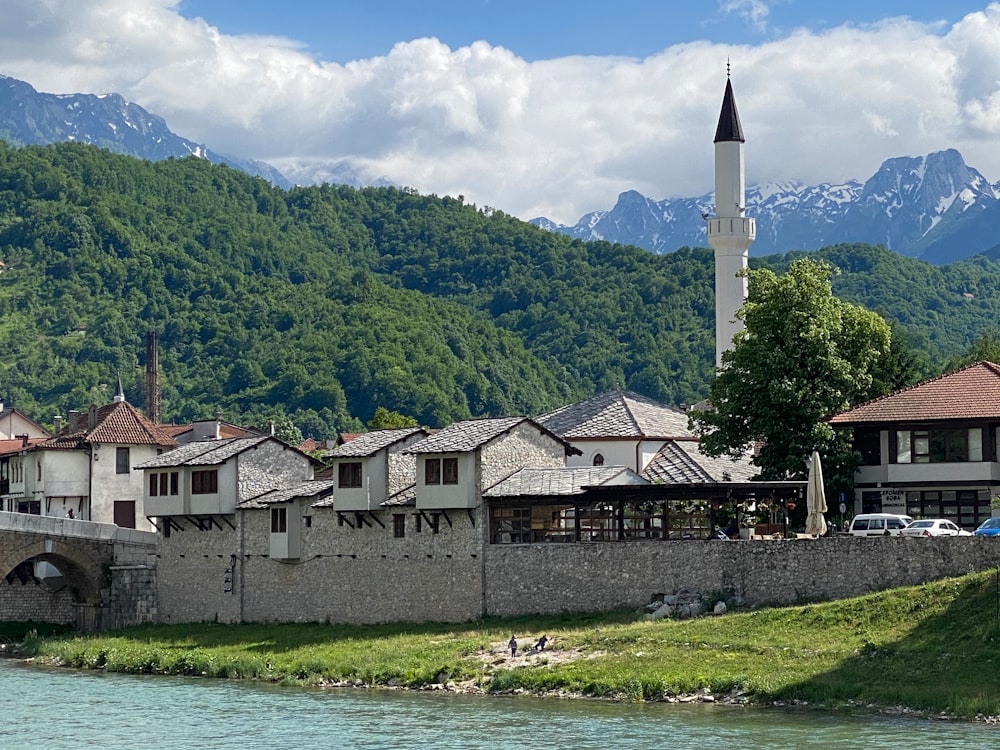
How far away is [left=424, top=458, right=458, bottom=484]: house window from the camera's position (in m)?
63.9

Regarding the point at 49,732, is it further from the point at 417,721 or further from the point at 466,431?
the point at 466,431

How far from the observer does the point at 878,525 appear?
2279 inches

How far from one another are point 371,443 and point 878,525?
2028 cm

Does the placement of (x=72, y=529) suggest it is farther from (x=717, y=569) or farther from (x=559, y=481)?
(x=717, y=569)

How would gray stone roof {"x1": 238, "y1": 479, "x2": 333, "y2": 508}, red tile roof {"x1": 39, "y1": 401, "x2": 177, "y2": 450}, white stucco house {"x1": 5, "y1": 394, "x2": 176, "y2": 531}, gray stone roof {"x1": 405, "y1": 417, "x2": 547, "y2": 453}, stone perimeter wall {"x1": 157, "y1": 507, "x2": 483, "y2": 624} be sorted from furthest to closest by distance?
1. red tile roof {"x1": 39, "y1": 401, "x2": 177, "y2": 450}
2. white stucco house {"x1": 5, "y1": 394, "x2": 176, "y2": 531}
3. gray stone roof {"x1": 238, "y1": 479, "x2": 333, "y2": 508}
4. stone perimeter wall {"x1": 157, "y1": 507, "x2": 483, "y2": 624}
5. gray stone roof {"x1": 405, "y1": 417, "x2": 547, "y2": 453}

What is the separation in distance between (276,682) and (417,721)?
11900mm

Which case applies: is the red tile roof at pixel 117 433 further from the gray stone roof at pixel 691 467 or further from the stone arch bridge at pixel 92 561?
the gray stone roof at pixel 691 467

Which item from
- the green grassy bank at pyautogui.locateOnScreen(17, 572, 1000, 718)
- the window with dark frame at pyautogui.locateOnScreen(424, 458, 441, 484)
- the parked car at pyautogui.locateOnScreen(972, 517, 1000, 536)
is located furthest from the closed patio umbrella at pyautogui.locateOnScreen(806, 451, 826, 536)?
the window with dark frame at pyautogui.locateOnScreen(424, 458, 441, 484)

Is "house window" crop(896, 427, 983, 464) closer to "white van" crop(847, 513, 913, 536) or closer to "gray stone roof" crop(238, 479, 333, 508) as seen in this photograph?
"white van" crop(847, 513, 913, 536)

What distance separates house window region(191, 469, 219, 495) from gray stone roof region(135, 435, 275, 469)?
38cm

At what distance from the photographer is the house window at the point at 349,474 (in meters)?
66.5

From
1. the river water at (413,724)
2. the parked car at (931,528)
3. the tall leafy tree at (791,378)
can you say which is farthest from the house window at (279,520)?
the parked car at (931,528)

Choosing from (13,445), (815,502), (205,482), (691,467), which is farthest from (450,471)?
(13,445)

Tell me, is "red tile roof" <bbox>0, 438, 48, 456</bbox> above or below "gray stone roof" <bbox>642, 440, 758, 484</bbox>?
above
